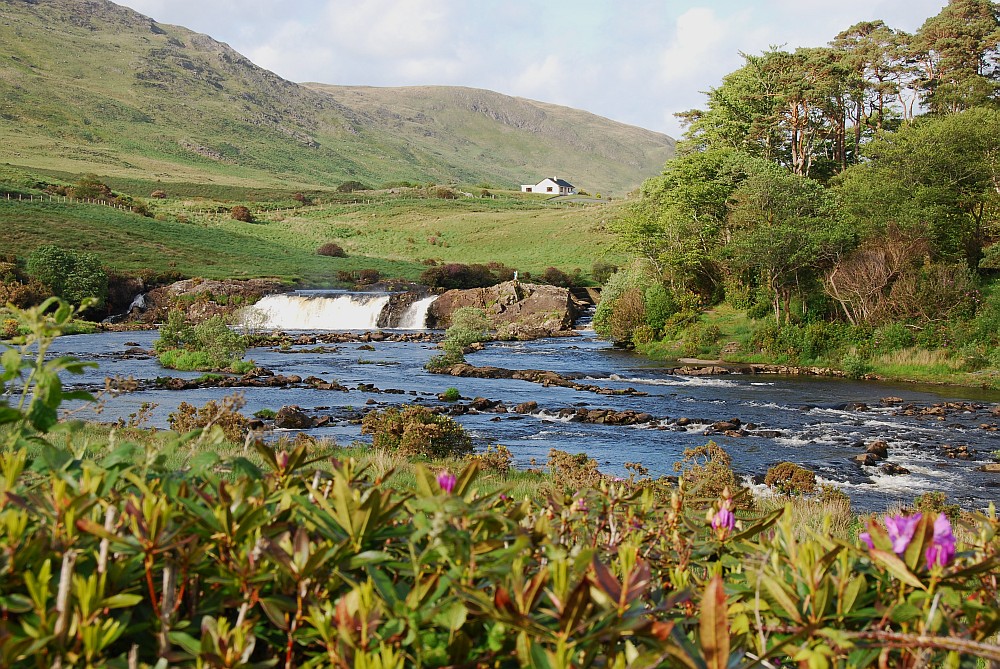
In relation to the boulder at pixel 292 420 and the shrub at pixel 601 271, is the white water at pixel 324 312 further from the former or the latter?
the boulder at pixel 292 420

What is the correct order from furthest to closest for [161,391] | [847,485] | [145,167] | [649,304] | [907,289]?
[145,167]
[649,304]
[907,289]
[161,391]
[847,485]

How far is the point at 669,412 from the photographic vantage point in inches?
814

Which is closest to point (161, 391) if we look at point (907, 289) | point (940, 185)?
point (907, 289)

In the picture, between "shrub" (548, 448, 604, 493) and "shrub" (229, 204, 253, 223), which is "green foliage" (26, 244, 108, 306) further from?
"shrub" (229, 204, 253, 223)

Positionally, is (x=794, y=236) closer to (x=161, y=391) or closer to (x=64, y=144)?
(x=161, y=391)

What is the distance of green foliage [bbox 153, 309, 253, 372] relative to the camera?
89.0 feet

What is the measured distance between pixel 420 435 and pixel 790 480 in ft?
19.5

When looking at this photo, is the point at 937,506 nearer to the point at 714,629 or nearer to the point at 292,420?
the point at 714,629

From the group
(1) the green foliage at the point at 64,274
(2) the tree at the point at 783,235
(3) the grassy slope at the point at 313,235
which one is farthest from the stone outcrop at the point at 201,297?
(2) the tree at the point at 783,235

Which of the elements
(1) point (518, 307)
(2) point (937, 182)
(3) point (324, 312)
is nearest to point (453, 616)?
(2) point (937, 182)

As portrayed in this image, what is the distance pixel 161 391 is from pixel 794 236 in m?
24.4

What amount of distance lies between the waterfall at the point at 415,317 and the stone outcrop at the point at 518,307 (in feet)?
1.29

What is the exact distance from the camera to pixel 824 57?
131 ft

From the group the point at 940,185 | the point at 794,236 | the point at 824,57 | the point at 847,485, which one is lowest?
the point at 847,485
